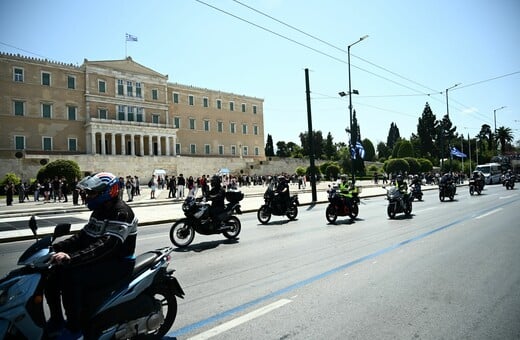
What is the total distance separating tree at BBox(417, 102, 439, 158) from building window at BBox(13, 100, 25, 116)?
82.3 m

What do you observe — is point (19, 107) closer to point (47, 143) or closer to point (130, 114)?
point (47, 143)

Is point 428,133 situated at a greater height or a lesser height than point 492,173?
greater

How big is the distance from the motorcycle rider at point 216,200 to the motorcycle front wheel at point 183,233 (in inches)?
24.3

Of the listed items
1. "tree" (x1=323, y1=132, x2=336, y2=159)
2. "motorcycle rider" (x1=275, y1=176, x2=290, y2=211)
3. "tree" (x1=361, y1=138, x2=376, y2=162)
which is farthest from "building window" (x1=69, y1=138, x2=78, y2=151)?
"tree" (x1=361, y1=138, x2=376, y2=162)

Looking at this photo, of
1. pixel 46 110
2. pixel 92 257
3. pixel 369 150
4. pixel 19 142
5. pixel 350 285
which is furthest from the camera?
pixel 369 150

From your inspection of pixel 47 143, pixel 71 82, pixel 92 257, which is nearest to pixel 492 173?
pixel 92 257

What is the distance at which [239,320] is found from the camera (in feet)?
12.5

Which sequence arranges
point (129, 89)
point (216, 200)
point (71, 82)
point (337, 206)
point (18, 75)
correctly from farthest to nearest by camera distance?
point (129, 89)
point (71, 82)
point (18, 75)
point (337, 206)
point (216, 200)

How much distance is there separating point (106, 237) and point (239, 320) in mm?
1660

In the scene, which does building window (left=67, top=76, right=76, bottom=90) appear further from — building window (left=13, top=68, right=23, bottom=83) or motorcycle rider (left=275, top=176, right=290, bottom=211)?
motorcycle rider (left=275, top=176, right=290, bottom=211)

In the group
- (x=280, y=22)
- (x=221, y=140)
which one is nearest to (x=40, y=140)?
(x=221, y=140)

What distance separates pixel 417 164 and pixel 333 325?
61.5 meters

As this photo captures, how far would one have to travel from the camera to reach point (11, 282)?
267 centimetres

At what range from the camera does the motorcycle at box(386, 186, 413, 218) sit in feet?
42.3
